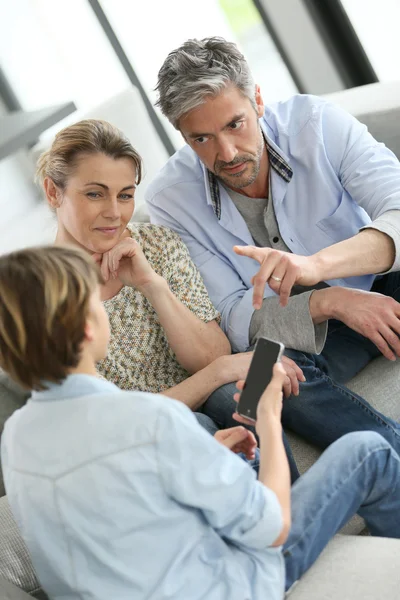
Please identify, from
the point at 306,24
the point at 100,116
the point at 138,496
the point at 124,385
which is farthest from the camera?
the point at 306,24

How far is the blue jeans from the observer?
135cm

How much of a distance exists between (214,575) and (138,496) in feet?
0.59

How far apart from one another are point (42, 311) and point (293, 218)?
1.24m

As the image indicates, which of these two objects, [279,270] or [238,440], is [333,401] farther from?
[238,440]

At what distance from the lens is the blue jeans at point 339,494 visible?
135 cm

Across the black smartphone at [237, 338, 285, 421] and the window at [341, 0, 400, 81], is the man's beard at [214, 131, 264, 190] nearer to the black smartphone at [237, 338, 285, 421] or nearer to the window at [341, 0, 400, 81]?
the black smartphone at [237, 338, 285, 421]

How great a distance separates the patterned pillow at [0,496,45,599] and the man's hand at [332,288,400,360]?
909 millimetres

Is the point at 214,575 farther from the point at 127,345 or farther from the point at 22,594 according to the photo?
the point at 127,345

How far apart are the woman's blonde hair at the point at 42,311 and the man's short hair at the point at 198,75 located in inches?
39.6

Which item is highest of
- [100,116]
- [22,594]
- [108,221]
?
[100,116]

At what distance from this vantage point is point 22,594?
4.74 ft

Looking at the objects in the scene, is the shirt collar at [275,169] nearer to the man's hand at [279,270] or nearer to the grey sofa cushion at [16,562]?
the man's hand at [279,270]

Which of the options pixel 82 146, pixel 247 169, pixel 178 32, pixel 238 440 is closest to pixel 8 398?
pixel 82 146

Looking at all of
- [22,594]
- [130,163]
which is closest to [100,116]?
[130,163]
